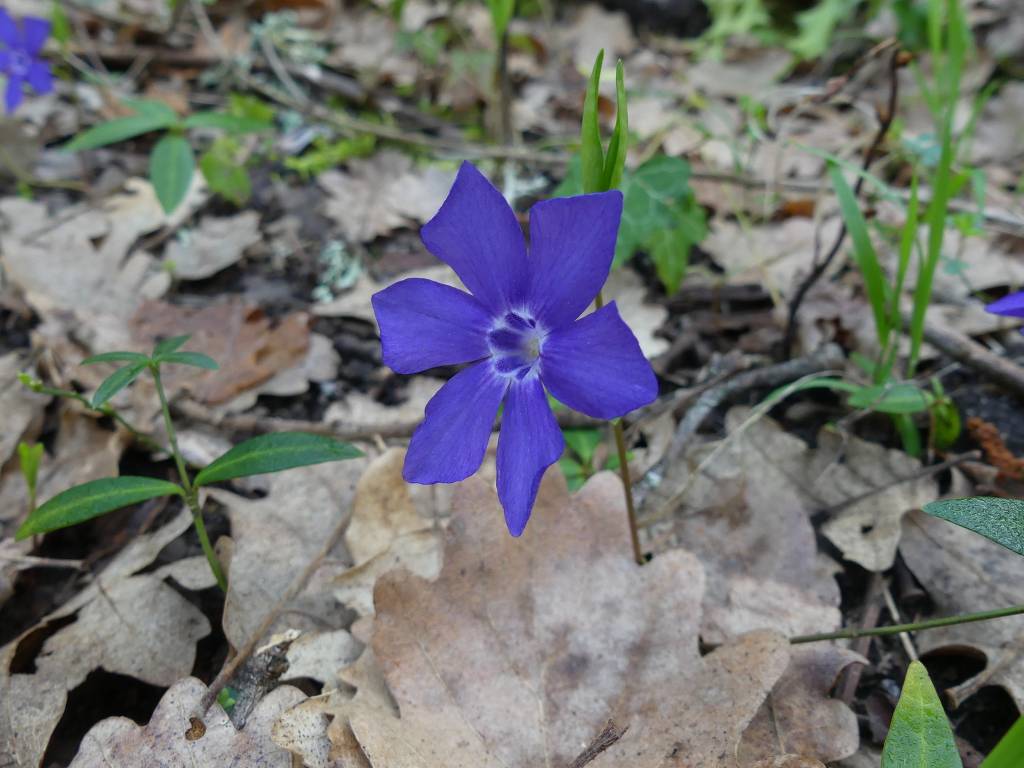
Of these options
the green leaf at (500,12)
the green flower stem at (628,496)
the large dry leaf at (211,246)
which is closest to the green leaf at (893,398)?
the green flower stem at (628,496)

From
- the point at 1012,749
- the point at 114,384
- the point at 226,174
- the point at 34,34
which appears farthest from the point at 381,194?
the point at 1012,749

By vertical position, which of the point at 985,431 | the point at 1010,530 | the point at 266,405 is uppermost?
the point at 1010,530

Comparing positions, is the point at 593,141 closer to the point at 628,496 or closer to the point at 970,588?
the point at 628,496

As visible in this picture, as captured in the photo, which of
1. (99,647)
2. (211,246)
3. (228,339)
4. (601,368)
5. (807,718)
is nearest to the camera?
(601,368)

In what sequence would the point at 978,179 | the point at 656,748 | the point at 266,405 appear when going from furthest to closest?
1. the point at 266,405
2. the point at 978,179
3. the point at 656,748

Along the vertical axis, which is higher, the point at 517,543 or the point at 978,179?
the point at 978,179

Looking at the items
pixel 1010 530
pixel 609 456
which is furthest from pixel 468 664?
pixel 1010 530

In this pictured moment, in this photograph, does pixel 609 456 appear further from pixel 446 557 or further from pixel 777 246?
pixel 777 246

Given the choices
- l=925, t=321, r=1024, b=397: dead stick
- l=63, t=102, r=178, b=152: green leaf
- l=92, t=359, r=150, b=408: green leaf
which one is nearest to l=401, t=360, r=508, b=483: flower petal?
l=92, t=359, r=150, b=408: green leaf
